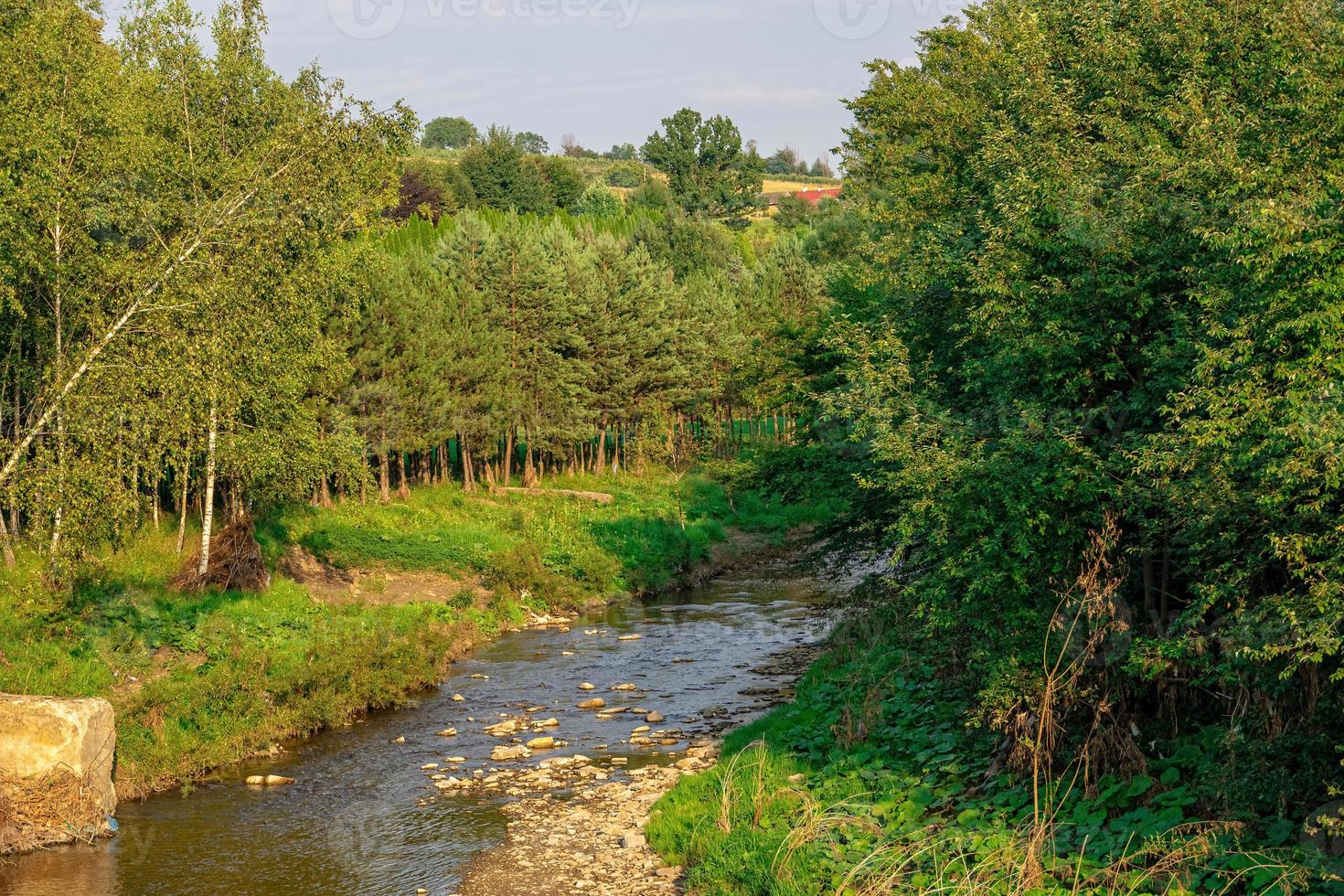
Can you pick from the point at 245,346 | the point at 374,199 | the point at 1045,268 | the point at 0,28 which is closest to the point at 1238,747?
the point at 1045,268

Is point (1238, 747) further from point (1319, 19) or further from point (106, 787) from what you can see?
point (106, 787)

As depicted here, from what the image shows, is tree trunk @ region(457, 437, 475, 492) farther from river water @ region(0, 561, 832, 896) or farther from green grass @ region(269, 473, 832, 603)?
river water @ region(0, 561, 832, 896)

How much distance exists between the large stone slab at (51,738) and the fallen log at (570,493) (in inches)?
1321

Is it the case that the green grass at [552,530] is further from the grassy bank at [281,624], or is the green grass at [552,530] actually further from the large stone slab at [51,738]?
the large stone slab at [51,738]

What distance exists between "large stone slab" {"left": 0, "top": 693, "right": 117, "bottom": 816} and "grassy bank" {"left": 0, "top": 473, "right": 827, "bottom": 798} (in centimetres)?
192

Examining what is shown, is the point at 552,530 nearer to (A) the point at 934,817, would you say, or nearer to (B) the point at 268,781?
(B) the point at 268,781


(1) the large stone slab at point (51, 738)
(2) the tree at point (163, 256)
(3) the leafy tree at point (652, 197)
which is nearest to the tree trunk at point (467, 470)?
(2) the tree at point (163, 256)

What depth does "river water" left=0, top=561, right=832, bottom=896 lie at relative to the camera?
57.5 feet

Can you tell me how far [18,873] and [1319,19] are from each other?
22260 millimetres

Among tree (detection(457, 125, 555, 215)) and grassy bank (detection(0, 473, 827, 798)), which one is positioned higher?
tree (detection(457, 125, 555, 215))

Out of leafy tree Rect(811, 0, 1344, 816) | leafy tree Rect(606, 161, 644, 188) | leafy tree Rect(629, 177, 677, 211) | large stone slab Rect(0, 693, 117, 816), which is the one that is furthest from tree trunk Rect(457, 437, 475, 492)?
leafy tree Rect(606, 161, 644, 188)

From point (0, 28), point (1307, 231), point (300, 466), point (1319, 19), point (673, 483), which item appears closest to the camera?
point (1307, 231)

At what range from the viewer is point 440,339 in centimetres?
4628

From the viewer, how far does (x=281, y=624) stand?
29.1m
